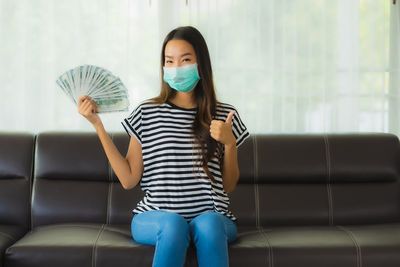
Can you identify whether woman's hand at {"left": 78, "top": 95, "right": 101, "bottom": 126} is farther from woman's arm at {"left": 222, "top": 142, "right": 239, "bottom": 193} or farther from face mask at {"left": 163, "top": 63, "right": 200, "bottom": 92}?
woman's arm at {"left": 222, "top": 142, "right": 239, "bottom": 193}

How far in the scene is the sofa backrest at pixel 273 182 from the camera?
2.72 meters

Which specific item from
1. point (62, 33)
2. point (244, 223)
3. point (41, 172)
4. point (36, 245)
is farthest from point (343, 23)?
point (36, 245)

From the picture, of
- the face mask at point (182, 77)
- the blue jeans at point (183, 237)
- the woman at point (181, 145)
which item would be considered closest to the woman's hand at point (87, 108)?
the woman at point (181, 145)

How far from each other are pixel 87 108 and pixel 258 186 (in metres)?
0.96

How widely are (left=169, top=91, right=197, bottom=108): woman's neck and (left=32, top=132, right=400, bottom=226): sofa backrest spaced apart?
50 cm

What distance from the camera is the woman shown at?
7.32 feet

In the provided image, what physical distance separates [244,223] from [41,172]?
3.14 feet

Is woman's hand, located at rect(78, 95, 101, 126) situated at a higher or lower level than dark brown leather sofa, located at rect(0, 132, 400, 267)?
higher

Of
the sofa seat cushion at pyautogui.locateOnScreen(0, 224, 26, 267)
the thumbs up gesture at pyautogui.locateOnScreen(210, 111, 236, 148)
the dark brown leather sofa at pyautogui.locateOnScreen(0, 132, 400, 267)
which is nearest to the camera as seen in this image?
the thumbs up gesture at pyautogui.locateOnScreen(210, 111, 236, 148)

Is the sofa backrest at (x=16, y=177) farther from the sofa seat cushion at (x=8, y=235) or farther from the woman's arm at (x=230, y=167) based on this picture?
the woman's arm at (x=230, y=167)

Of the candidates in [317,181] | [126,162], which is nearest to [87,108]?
[126,162]

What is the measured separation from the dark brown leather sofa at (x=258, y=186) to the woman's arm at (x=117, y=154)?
27 centimetres

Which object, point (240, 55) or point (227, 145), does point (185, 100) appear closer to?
point (227, 145)

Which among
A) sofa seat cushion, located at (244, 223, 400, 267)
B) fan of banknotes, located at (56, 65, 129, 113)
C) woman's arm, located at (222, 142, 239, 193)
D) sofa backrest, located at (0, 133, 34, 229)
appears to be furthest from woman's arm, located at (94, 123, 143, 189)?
sofa backrest, located at (0, 133, 34, 229)
